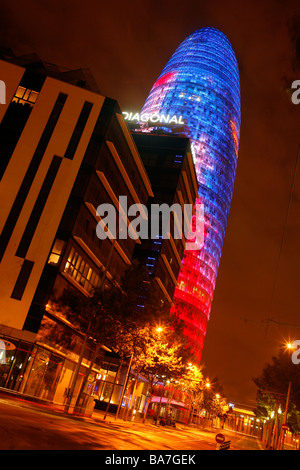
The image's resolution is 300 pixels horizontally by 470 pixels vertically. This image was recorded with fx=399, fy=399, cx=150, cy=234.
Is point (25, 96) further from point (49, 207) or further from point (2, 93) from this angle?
point (49, 207)

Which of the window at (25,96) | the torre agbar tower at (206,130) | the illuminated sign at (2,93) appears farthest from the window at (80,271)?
the torre agbar tower at (206,130)

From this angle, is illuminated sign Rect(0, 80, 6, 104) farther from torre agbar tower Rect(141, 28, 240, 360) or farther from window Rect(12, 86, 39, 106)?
torre agbar tower Rect(141, 28, 240, 360)

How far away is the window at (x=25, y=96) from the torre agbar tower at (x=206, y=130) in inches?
4171

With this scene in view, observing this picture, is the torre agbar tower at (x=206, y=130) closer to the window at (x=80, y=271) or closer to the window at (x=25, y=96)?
the window at (x=80, y=271)

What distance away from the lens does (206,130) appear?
15975 centimetres

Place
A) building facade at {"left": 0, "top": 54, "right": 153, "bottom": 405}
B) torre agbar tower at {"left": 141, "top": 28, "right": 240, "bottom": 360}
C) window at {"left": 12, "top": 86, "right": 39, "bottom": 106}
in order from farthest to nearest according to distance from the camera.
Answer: torre agbar tower at {"left": 141, "top": 28, "right": 240, "bottom": 360} → window at {"left": 12, "top": 86, "right": 39, "bottom": 106} → building facade at {"left": 0, "top": 54, "right": 153, "bottom": 405}

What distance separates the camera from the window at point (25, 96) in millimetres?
44750

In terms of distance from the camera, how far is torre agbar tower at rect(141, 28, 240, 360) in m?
149

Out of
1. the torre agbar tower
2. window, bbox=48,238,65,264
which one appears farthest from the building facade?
the torre agbar tower

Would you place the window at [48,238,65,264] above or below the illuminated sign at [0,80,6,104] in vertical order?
below

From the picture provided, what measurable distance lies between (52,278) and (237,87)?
161 m

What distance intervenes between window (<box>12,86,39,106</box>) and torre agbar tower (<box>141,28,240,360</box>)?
106m

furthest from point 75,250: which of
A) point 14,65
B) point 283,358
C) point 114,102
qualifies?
point 283,358

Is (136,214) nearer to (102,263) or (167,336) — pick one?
(102,263)
